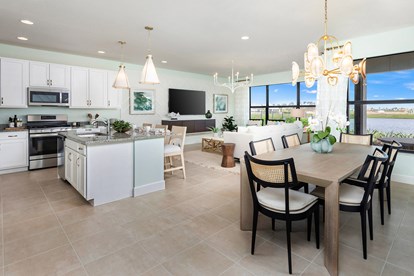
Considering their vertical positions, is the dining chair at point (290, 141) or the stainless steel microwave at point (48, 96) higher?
the stainless steel microwave at point (48, 96)

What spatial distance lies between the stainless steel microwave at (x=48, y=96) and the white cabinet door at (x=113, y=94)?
0.96 m

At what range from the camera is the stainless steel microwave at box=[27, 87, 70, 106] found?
15.2 ft

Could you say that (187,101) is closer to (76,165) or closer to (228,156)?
(228,156)

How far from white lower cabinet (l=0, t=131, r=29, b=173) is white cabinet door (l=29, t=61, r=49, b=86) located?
3.60 feet

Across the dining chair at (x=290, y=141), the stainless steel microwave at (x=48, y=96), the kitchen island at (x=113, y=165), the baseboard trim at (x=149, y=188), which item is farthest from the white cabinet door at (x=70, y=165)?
the dining chair at (x=290, y=141)

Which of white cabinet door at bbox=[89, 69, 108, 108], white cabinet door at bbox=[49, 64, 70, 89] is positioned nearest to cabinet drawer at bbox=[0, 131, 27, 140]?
white cabinet door at bbox=[49, 64, 70, 89]

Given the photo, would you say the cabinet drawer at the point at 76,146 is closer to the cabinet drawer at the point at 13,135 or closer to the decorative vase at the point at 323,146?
the cabinet drawer at the point at 13,135

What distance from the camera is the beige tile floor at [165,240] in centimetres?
178

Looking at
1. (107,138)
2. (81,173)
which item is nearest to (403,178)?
(107,138)

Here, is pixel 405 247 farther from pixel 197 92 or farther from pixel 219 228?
pixel 197 92

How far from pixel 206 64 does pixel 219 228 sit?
522 centimetres

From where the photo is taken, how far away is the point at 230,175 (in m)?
4.35

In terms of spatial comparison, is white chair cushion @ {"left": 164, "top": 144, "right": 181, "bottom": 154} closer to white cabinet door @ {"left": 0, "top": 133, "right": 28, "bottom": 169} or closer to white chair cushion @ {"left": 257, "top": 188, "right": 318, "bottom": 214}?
white chair cushion @ {"left": 257, "top": 188, "right": 318, "bottom": 214}

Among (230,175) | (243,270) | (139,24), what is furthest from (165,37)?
(243,270)
